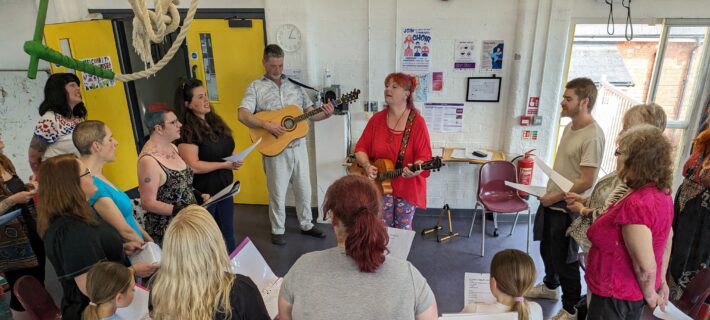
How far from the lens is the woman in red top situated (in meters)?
3.19

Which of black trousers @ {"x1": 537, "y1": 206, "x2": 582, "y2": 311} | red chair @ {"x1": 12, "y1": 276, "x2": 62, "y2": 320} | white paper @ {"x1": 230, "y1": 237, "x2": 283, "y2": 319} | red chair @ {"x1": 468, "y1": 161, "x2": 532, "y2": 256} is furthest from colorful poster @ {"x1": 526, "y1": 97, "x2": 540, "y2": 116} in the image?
red chair @ {"x1": 12, "y1": 276, "x2": 62, "y2": 320}

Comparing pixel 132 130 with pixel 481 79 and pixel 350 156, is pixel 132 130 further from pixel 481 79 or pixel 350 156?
pixel 481 79

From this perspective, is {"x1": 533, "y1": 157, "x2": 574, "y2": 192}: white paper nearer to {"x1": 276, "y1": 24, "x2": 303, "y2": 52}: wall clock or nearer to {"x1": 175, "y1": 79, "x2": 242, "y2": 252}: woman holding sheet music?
{"x1": 175, "y1": 79, "x2": 242, "y2": 252}: woman holding sheet music

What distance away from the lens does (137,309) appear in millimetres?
1994

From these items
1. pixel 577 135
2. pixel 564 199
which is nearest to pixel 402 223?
pixel 564 199

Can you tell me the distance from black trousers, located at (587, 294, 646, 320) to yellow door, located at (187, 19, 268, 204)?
144 inches

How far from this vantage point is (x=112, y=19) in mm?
4676

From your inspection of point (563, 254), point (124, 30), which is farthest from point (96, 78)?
point (563, 254)

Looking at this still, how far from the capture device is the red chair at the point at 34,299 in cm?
203

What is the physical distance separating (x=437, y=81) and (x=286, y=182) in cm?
185

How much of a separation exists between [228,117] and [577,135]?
11.5ft

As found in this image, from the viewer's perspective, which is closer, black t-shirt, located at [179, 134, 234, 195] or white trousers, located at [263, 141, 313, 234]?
black t-shirt, located at [179, 134, 234, 195]

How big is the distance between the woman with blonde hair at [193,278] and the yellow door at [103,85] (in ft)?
12.5

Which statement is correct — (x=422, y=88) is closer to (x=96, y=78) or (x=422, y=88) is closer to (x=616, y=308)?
(x=616, y=308)
